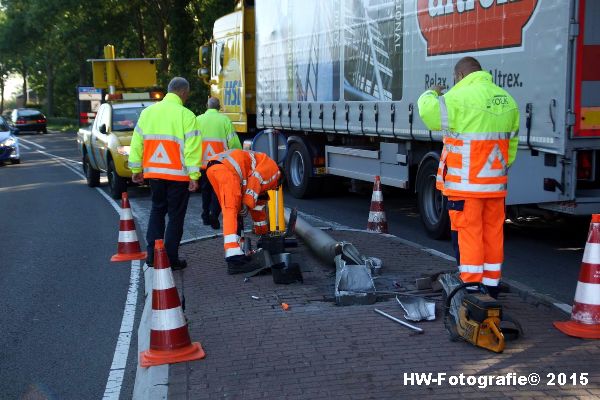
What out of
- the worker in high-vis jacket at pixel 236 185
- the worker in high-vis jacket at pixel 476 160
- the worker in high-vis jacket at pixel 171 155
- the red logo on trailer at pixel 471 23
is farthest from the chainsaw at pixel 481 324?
the red logo on trailer at pixel 471 23

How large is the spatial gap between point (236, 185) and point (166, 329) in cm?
263

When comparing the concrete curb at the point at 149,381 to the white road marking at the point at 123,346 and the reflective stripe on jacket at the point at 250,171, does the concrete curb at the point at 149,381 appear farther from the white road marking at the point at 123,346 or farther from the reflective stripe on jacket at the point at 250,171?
the reflective stripe on jacket at the point at 250,171

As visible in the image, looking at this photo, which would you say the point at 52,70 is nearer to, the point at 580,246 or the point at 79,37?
the point at 79,37

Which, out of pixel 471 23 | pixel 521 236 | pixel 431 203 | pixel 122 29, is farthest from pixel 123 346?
pixel 122 29

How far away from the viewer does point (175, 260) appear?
8.21 metres

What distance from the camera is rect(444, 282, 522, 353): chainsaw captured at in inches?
203

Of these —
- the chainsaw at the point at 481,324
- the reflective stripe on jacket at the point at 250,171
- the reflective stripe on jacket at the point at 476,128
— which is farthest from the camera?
the reflective stripe on jacket at the point at 250,171

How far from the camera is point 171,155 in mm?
8102

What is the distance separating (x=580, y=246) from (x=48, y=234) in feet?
24.5

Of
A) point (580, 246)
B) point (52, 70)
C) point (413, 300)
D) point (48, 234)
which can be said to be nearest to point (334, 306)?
point (413, 300)

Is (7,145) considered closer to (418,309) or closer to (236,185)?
(236,185)

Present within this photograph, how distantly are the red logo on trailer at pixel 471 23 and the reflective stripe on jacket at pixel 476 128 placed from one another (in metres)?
2.68

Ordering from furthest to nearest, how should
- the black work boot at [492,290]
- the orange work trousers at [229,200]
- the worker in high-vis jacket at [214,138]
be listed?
the worker in high-vis jacket at [214,138]
the orange work trousers at [229,200]
the black work boot at [492,290]

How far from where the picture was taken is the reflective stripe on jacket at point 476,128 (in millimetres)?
6020
